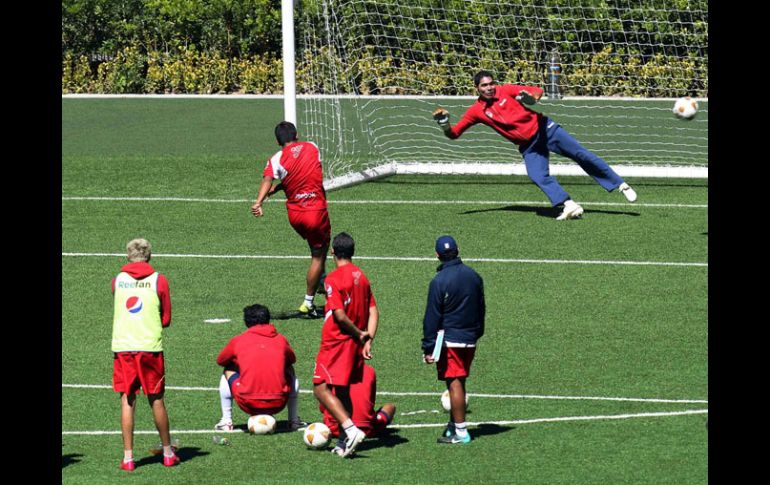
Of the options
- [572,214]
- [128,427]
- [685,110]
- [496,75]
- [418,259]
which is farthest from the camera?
[496,75]

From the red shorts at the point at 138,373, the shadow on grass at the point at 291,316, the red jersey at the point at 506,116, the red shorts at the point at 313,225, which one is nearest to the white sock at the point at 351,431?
the red shorts at the point at 138,373

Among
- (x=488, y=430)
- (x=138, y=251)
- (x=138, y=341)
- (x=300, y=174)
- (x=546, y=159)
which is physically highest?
(x=546, y=159)

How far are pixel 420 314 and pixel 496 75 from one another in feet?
50.6

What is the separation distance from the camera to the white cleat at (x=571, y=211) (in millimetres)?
22062

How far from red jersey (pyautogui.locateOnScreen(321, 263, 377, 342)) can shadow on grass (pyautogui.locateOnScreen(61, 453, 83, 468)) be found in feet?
7.12

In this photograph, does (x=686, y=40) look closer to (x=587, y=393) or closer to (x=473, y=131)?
(x=473, y=131)

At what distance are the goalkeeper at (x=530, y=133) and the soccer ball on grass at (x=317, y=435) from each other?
34.2 feet

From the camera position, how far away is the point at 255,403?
12578mm

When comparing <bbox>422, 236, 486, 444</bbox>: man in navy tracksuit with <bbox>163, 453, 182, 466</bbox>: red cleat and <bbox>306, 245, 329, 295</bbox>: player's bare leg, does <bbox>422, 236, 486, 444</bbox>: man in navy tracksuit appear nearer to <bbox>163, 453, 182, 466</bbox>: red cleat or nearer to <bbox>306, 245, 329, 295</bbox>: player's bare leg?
<bbox>163, 453, 182, 466</bbox>: red cleat

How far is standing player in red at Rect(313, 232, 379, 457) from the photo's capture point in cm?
1196

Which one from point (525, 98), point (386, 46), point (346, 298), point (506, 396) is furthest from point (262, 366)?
point (386, 46)

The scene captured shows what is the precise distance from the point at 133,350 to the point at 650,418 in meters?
4.49

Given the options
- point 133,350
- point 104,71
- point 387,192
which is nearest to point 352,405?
point 133,350

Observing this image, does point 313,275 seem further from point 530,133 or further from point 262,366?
point 530,133
